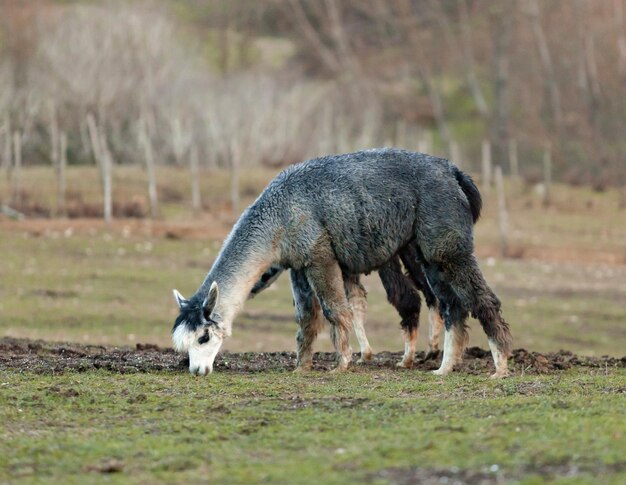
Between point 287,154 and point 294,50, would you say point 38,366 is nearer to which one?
point 287,154

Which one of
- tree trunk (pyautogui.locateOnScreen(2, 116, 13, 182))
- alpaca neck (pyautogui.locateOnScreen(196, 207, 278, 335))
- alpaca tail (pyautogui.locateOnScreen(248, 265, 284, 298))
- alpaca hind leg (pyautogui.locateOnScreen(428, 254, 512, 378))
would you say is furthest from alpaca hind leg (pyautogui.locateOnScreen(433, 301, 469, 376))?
tree trunk (pyautogui.locateOnScreen(2, 116, 13, 182))

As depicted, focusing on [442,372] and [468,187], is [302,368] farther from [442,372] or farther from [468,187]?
[468,187]

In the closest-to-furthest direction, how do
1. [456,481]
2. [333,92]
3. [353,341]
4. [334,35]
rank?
1. [456,481]
2. [353,341]
3. [333,92]
4. [334,35]

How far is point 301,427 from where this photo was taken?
9.78 metres

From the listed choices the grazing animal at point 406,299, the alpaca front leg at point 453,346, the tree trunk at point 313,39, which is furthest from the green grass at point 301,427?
the tree trunk at point 313,39

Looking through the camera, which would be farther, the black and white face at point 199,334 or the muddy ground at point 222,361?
the muddy ground at point 222,361

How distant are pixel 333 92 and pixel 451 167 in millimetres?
57853

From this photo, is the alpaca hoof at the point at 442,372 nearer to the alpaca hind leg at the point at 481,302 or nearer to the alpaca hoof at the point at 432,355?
the alpaca hind leg at the point at 481,302

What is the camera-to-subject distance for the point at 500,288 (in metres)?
29.6

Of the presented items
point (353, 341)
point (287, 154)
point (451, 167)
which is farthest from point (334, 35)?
point (451, 167)

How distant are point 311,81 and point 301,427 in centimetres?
6676

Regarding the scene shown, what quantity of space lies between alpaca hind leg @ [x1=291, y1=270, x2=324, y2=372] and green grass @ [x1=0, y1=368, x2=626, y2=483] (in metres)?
1.10

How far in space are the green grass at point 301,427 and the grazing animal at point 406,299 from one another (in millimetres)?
1855

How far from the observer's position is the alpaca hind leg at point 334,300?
1362 cm
